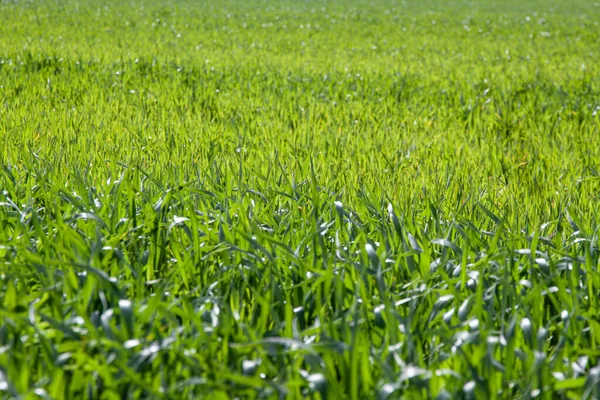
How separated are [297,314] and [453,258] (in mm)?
650

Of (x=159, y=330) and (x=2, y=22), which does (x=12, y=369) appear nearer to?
(x=159, y=330)

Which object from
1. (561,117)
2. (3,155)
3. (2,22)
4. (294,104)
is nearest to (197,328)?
(3,155)

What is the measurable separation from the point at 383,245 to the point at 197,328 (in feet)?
2.41

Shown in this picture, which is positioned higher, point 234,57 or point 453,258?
point 453,258

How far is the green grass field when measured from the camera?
1497 millimetres

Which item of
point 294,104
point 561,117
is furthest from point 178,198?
point 561,117

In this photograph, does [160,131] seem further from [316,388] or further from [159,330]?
[316,388]

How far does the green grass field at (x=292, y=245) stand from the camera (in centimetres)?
150

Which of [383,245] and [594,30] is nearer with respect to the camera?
[383,245]

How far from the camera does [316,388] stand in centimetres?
140

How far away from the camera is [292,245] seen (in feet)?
7.34

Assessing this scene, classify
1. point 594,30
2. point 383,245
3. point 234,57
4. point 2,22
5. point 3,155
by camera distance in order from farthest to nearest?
point 594,30
point 2,22
point 234,57
point 3,155
point 383,245

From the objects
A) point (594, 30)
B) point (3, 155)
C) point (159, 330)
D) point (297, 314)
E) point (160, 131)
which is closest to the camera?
point (159, 330)

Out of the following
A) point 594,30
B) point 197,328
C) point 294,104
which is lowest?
point 594,30
